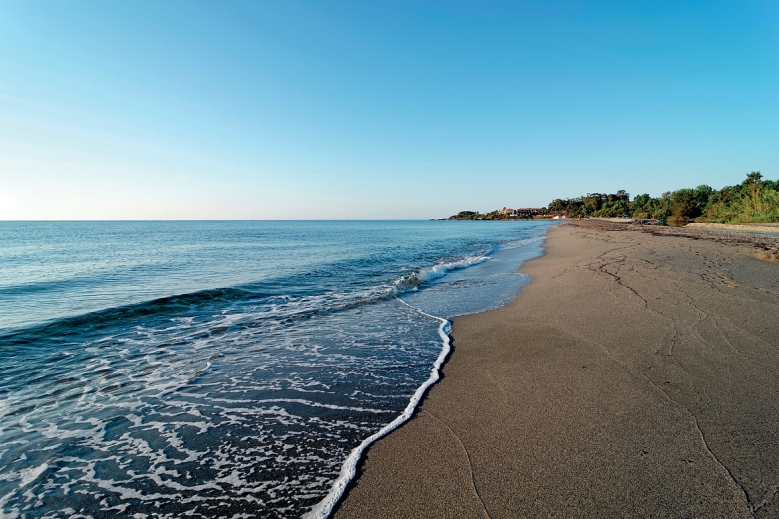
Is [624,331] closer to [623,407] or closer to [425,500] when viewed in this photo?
[623,407]

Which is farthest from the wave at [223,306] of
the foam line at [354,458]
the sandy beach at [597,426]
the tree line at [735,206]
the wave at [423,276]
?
the tree line at [735,206]

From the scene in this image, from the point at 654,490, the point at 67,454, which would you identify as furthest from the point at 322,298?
the point at 654,490

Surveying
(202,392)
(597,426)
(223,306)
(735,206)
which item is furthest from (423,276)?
(735,206)

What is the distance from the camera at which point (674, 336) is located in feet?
21.5

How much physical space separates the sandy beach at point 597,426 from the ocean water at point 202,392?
2.18ft

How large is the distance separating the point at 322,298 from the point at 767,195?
66338 mm

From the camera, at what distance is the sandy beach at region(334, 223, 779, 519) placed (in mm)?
2826

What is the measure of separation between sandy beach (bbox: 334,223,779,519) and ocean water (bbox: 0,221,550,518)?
2.18 ft

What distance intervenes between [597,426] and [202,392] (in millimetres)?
5831

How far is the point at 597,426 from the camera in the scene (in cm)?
387

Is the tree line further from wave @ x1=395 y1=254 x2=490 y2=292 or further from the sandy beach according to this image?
the sandy beach

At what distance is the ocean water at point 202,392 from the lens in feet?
11.1

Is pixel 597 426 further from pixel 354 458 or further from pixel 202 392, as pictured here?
pixel 202 392

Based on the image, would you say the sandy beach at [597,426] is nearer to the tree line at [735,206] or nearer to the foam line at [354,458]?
the foam line at [354,458]
